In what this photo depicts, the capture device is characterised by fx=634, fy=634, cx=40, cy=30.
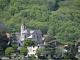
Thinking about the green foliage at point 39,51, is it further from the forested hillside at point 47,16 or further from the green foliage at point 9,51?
the forested hillside at point 47,16

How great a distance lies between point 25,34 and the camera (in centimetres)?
7688

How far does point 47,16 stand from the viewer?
4309 inches

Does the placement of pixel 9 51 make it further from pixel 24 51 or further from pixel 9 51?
pixel 24 51

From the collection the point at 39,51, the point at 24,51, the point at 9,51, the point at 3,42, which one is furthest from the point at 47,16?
the point at 9,51

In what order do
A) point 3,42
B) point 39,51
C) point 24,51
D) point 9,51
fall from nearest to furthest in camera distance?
point 9,51 < point 24,51 < point 39,51 < point 3,42

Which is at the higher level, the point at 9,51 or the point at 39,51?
the point at 9,51

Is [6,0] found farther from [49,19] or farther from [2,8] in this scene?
[49,19]

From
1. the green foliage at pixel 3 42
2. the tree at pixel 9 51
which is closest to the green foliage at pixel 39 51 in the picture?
the tree at pixel 9 51

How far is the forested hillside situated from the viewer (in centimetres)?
9325

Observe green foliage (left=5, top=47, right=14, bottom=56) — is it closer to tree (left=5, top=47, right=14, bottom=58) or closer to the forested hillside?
tree (left=5, top=47, right=14, bottom=58)

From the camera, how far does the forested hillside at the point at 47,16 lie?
306 ft

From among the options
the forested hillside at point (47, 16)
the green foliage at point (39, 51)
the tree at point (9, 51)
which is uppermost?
the tree at point (9, 51)

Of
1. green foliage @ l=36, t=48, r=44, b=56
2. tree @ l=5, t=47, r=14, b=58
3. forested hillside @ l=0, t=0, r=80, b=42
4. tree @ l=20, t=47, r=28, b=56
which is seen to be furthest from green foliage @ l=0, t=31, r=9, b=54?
forested hillside @ l=0, t=0, r=80, b=42

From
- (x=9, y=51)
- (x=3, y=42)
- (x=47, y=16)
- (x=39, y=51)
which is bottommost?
(x=47, y=16)
